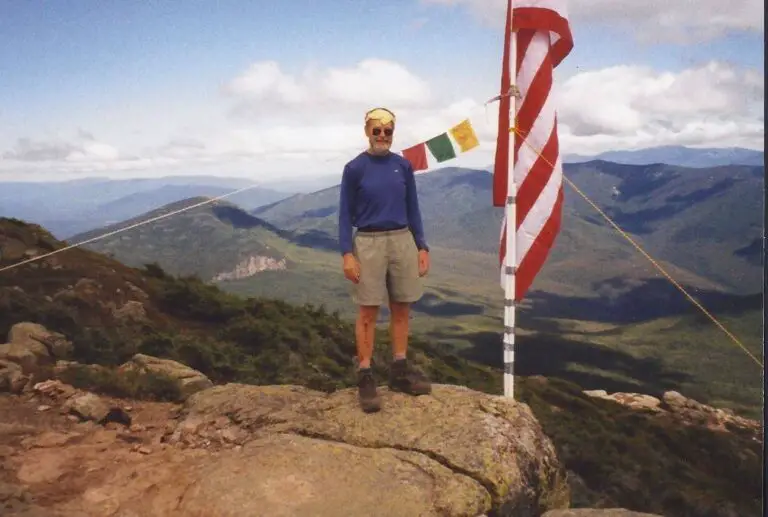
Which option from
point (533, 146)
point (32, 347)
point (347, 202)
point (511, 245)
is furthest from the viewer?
point (32, 347)

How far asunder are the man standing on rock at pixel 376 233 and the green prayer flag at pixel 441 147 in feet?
3.30

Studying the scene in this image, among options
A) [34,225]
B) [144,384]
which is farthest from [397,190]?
[34,225]

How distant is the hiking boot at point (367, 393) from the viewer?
5.64m

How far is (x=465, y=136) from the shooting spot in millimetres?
6586

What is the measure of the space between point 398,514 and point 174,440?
2465mm

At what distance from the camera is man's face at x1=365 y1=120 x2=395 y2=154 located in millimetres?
5355

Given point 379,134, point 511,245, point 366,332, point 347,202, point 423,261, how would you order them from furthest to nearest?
point 511,245
point 423,261
point 366,332
point 347,202
point 379,134

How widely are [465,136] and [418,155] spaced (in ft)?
2.02

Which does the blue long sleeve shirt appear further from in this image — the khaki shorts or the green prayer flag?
the green prayer flag

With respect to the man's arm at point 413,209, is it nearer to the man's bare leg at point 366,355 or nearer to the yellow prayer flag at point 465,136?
the man's bare leg at point 366,355

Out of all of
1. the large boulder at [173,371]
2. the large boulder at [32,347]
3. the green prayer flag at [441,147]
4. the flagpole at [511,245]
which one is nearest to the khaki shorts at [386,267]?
the flagpole at [511,245]

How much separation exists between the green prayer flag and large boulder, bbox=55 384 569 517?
2.83 meters

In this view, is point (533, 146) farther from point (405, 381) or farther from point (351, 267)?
point (405, 381)

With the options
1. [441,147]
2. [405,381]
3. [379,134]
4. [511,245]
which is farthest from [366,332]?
[441,147]
